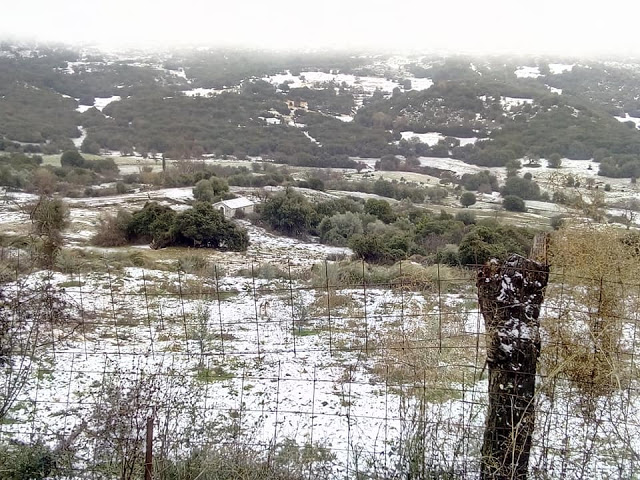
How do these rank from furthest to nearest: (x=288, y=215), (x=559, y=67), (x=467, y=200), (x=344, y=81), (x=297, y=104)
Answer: (x=344, y=81), (x=559, y=67), (x=297, y=104), (x=467, y=200), (x=288, y=215)

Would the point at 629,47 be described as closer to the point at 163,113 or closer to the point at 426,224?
the point at 163,113

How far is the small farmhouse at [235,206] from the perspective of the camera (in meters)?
23.8

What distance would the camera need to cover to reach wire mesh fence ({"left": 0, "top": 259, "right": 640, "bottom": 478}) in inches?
131

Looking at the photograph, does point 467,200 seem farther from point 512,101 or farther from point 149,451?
point 512,101

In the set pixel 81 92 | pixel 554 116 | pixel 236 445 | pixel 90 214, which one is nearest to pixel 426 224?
pixel 90 214

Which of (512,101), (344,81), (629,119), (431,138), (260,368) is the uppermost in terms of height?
(260,368)

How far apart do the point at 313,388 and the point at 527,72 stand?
9245 cm

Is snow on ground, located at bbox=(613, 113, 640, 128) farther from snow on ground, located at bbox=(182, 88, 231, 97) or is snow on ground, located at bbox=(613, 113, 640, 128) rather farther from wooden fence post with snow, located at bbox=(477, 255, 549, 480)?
wooden fence post with snow, located at bbox=(477, 255, 549, 480)

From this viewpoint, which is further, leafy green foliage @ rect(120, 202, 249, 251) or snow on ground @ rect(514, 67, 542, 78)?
snow on ground @ rect(514, 67, 542, 78)

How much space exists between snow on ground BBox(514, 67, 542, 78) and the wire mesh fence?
85.6m

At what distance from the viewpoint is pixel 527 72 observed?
8600cm

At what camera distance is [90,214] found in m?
22.7

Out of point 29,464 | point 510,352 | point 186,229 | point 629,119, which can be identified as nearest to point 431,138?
point 629,119

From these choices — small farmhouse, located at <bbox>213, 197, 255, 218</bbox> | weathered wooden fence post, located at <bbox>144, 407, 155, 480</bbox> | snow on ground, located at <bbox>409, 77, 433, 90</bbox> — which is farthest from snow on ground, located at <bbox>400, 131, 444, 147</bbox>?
weathered wooden fence post, located at <bbox>144, 407, 155, 480</bbox>
